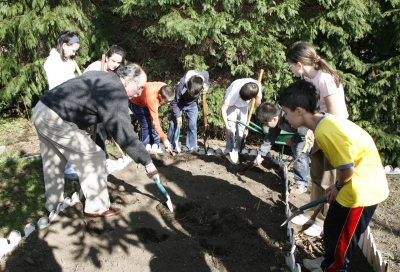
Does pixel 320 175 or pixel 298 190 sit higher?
pixel 320 175

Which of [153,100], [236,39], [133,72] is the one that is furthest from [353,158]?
[236,39]

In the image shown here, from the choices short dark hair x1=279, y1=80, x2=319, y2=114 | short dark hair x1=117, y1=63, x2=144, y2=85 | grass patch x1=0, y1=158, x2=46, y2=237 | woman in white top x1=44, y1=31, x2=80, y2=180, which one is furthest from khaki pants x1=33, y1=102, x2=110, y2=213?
short dark hair x1=279, y1=80, x2=319, y2=114

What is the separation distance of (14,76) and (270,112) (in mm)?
4942

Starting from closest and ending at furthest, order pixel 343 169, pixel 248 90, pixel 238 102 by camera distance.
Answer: pixel 343 169, pixel 248 90, pixel 238 102

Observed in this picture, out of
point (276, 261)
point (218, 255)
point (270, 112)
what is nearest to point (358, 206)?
point (276, 261)

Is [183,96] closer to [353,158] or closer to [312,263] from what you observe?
[312,263]

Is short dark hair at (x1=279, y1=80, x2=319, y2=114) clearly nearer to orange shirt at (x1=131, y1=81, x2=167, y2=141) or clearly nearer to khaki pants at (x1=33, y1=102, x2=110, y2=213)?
khaki pants at (x1=33, y1=102, x2=110, y2=213)

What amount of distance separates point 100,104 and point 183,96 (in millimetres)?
2318

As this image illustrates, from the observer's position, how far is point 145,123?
560cm

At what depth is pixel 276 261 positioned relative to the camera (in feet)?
9.59

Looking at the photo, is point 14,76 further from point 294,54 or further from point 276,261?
point 276,261

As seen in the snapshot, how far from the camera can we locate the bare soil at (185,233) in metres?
2.88

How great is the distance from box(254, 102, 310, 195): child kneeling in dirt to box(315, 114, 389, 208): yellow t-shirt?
170cm

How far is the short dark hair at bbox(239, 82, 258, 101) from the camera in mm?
4422
